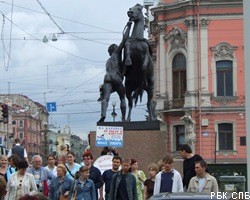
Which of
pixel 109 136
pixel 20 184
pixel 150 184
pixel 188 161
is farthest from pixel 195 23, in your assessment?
pixel 20 184

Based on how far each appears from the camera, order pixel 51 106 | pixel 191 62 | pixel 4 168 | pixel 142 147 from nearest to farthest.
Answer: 1. pixel 4 168
2. pixel 142 147
3. pixel 191 62
4. pixel 51 106

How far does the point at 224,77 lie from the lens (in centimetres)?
5384

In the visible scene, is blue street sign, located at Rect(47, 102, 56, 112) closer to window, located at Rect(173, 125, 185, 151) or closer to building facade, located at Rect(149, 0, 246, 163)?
building facade, located at Rect(149, 0, 246, 163)

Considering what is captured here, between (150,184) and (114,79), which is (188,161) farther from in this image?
(114,79)

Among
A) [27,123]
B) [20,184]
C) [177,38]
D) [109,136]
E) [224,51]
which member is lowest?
[20,184]

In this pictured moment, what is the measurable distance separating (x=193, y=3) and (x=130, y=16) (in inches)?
1337

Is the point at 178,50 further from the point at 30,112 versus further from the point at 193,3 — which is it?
the point at 30,112

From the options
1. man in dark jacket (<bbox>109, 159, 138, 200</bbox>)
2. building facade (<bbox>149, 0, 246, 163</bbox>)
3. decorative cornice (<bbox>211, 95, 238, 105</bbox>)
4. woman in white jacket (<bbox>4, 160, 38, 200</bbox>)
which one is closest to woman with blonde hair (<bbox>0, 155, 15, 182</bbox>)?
woman in white jacket (<bbox>4, 160, 38, 200</bbox>)

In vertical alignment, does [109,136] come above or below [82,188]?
above

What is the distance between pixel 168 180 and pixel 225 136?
41.0m

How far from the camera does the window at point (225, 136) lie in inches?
2088

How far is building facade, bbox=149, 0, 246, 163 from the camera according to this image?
52812 millimetres

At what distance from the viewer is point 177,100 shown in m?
55.3

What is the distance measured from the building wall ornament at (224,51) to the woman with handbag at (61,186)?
4175 centimetres
